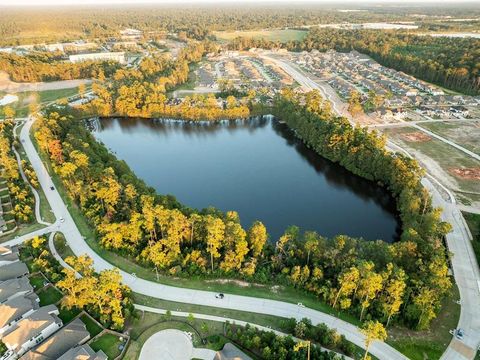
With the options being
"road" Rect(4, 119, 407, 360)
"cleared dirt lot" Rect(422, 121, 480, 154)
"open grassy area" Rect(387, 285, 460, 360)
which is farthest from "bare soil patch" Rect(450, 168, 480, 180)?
"road" Rect(4, 119, 407, 360)

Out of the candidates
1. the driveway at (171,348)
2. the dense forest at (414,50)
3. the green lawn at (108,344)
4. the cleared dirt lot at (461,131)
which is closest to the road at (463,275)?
the cleared dirt lot at (461,131)

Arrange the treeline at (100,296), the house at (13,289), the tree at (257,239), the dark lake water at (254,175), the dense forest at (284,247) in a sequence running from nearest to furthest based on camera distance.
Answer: the treeline at (100,296) → the dense forest at (284,247) → the house at (13,289) → the tree at (257,239) → the dark lake water at (254,175)

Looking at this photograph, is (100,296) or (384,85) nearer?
(100,296)

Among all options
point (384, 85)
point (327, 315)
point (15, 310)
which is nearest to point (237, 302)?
point (327, 315)

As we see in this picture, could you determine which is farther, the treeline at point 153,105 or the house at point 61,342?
the treeline at point 153,105

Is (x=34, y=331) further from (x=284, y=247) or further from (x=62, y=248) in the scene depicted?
(x=284, y=247)

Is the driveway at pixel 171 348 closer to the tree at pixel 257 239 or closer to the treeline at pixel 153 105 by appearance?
the tree at pixel 257 239
